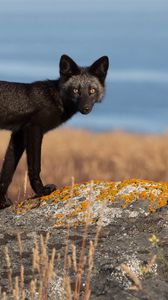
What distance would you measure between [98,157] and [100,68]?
36.7ft

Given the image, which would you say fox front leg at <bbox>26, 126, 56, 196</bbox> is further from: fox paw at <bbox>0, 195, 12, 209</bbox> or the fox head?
the fox head

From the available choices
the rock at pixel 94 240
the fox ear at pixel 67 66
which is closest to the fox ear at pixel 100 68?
the fox ear at pixel 67 66

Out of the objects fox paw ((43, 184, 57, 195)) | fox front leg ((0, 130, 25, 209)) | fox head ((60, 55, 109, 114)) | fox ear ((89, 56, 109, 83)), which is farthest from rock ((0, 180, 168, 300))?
fox ear ((89, 56, 109, 83))

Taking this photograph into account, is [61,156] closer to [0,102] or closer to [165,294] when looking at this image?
[0,102]

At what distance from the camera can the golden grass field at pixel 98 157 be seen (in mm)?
18391

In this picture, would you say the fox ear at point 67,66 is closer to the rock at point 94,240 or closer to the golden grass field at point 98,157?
the rock at point 94,240

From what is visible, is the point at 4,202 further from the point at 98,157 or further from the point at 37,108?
the point at 98,157

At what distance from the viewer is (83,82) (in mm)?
9125

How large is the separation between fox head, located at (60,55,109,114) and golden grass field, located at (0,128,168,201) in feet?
28.6

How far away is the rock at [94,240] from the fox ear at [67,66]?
2.22 metres

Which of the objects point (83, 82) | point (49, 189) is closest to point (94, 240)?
point (49, 189)

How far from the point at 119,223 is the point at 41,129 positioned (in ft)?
8.09

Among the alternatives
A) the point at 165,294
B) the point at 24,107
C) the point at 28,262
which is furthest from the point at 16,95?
the point at 165,294

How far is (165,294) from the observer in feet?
15.8
